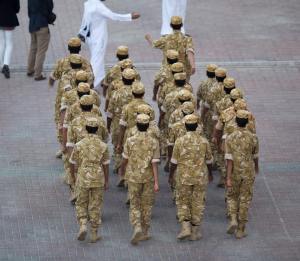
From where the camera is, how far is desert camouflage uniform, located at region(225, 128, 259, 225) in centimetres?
1433

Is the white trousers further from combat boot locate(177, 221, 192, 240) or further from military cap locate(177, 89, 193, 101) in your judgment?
combat boot locate(177, 221, 192, 240)

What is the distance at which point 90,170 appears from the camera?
14031mm

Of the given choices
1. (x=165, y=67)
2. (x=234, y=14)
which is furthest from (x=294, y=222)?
(x=234, y=14)

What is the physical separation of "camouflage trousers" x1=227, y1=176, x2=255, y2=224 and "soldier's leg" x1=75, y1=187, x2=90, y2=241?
193 cm

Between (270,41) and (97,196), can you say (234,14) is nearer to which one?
(270,41)

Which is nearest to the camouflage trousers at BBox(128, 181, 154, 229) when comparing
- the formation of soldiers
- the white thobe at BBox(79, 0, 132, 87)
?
the formation of soldiers

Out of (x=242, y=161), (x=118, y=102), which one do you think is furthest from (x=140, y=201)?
(x=118, y=102)

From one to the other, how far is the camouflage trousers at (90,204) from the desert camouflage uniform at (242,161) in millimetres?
1769

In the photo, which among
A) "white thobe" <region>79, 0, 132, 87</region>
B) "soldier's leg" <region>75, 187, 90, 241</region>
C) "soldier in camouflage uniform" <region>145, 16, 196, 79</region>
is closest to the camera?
"soldier's leg" <region>75, 187, 90, 241</region>

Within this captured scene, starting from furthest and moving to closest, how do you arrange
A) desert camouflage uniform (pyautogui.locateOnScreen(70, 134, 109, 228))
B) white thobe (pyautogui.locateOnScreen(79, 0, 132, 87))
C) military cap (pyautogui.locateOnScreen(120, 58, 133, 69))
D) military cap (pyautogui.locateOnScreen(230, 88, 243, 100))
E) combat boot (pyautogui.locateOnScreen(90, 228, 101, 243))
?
white thobe (pyautogui.locateOnScreen(79, 0, 132, 87)) < military cap (pyautogui.locateOnScreen(120, 58, 133, 69)) < military cap (pyautogui.locateOnScreen(230, 88, 243, 100)) < combat boot (pyautogui.locateOnScreen(90, 228, 101, 243)) < desert camouflage uniform (pyautogui.locateOnScreen(70, 134, 109, 228))

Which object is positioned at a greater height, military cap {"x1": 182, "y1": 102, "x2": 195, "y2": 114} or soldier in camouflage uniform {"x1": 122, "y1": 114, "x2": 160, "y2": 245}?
military cap {"x1": 182, "y1": 102, "x2": 195, "y2": 114}

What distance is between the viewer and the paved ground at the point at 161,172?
14414 millimetres

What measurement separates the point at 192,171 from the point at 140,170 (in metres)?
0.68

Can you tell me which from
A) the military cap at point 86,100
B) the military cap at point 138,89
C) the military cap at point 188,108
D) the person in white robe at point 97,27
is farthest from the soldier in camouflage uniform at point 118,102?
the person in white robe at point 97,27
